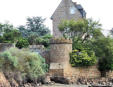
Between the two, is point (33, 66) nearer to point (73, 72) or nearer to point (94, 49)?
point (73, 72)

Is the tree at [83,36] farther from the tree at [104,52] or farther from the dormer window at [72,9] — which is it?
the dormer window at [72,9]

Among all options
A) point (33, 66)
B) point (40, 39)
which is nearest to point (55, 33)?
point (40, 39)

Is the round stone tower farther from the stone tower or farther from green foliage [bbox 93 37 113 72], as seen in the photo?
the stone tower

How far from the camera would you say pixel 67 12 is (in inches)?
1626

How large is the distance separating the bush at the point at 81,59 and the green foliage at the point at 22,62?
13.4 ft

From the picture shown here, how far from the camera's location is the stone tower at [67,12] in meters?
41.0

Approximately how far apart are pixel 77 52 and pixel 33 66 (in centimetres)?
604

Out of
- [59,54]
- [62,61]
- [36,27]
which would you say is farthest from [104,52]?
[36,27]

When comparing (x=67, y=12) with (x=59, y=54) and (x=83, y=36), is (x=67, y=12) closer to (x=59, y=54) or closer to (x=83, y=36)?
(x=83, y=36)

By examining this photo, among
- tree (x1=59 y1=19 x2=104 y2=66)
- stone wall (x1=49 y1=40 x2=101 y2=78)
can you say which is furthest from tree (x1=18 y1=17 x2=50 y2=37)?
stone wall (x1=49 y1=40 x2=101 y2=78)

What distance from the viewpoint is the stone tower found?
41000 millimetres

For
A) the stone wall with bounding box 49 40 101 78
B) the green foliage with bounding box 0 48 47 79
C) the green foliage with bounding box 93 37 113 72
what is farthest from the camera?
the green foliage with bounding box 93 37 113 72

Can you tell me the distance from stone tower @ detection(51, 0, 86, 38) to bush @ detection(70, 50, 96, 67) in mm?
12279

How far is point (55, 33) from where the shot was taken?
4175 cm
